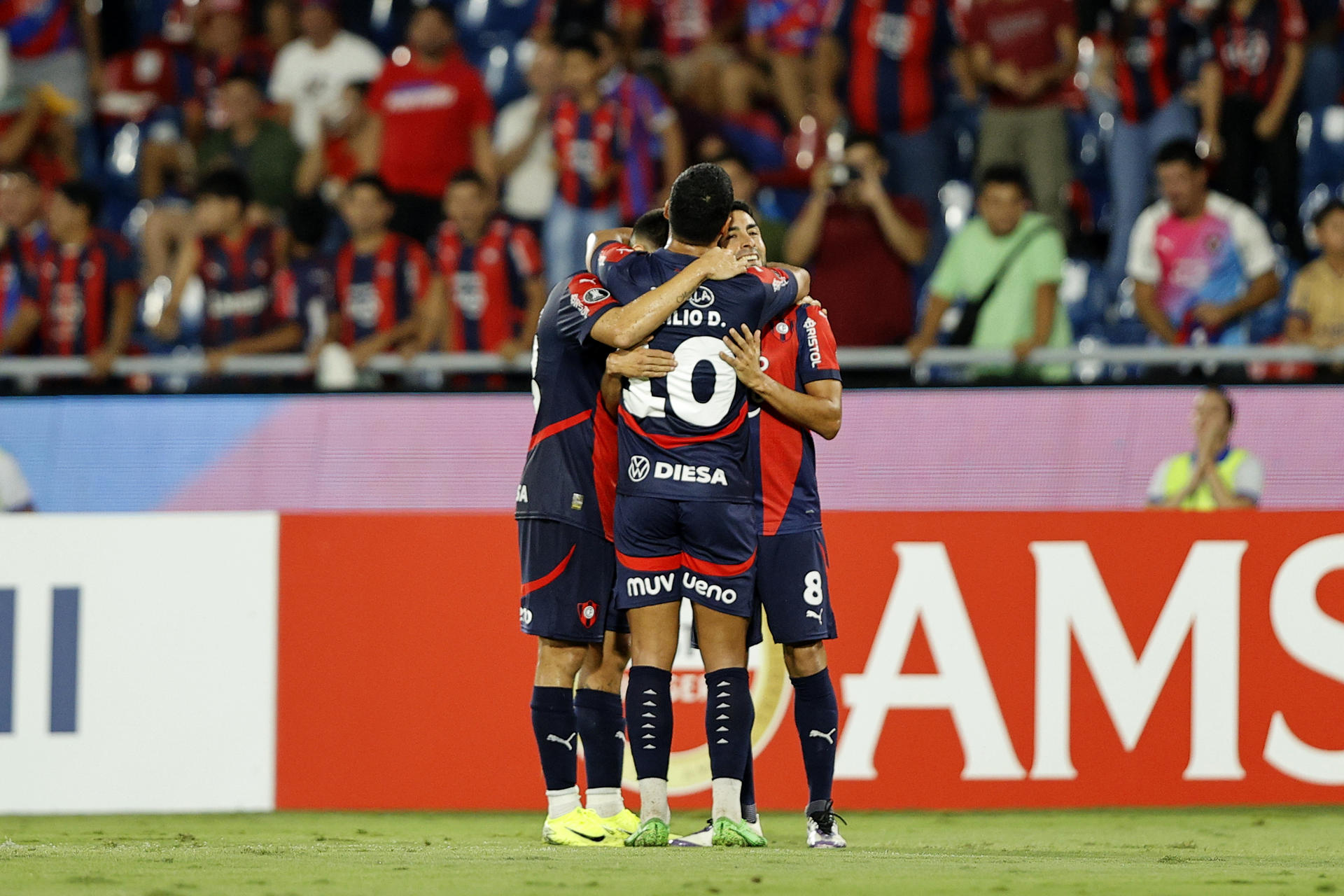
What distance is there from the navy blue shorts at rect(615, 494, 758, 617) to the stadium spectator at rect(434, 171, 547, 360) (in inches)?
181

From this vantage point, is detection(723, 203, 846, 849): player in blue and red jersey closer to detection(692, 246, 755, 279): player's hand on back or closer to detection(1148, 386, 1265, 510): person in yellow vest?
detection(692, 246, 755, 279): player's hand on back

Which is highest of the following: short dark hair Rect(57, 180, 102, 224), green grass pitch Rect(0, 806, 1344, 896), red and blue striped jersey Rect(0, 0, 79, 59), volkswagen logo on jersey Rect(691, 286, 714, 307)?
red and blue striped jersey Rect(0, 0, 79, 59)

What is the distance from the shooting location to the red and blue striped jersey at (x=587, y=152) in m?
10.8

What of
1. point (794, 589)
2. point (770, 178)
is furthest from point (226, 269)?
point (794, 589)

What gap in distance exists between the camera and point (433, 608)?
25.7 ft

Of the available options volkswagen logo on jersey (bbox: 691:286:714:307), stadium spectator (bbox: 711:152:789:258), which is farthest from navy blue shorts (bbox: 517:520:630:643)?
stadium spectator (bbox: 711:152:789:258)

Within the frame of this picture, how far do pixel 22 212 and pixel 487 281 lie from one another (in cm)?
331

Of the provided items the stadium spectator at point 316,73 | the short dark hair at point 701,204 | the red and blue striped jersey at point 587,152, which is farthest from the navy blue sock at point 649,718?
the stadium spectator at point 316,73

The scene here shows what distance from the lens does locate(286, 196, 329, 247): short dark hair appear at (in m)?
11.2

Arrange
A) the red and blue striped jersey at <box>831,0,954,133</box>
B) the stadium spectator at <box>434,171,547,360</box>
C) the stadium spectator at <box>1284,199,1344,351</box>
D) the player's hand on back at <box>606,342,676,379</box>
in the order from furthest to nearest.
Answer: the red and blue striped jersey at <box>831,0,954,133</box> → the stadium spectator at <box>434,171,547,360</box> → the stadium spectator at <box>1284,199,1344,351</box> → the player's hand on back at <box>606,342,676,379</box>

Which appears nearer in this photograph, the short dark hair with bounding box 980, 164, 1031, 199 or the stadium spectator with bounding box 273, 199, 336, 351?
the short dark hair with bounding box 980, 164, 1031, 199

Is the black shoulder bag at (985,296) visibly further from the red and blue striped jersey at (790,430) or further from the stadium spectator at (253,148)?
the stadium spectator at (253,148)

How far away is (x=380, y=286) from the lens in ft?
34.5

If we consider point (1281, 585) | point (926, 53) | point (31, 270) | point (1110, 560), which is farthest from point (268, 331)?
point (1281, 585)
